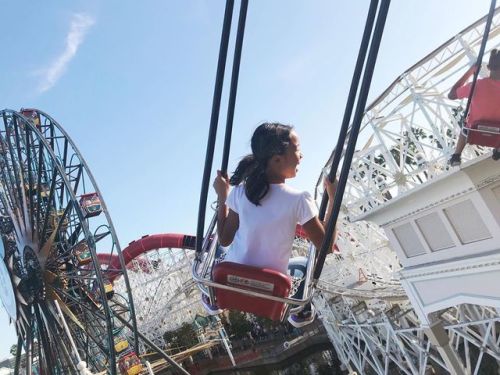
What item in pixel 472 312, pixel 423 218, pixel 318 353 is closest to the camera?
pixel 423 218

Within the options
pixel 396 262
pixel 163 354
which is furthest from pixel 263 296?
pixel 396 262

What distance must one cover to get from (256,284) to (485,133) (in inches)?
102

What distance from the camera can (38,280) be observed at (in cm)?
1459

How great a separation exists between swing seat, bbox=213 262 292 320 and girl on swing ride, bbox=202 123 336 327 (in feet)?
0.39

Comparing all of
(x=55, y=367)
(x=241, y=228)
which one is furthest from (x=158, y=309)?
(x=241, y=228)

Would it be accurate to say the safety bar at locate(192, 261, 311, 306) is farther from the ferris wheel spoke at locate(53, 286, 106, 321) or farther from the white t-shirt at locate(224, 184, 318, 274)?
the ferris wheel spoke at locate(53, 286, 106, 321)

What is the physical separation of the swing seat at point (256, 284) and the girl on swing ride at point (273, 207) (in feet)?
0.39

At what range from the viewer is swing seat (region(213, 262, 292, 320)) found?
2150 mm

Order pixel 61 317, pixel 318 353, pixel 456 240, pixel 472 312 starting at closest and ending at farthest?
pixel 456 240 < pixel 472 312 < pixel 61 317 < pixel 318 353

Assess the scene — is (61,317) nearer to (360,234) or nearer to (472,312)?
(360,234)

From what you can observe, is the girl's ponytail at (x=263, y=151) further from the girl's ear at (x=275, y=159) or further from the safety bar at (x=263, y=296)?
the safety bar at (x=263, y=296)

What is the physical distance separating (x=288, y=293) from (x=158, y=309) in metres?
30.1

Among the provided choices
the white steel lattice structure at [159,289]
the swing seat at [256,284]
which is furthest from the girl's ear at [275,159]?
the white steel lattice structure at [159,289]

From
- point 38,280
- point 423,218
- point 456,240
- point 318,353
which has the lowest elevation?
point 318,353
